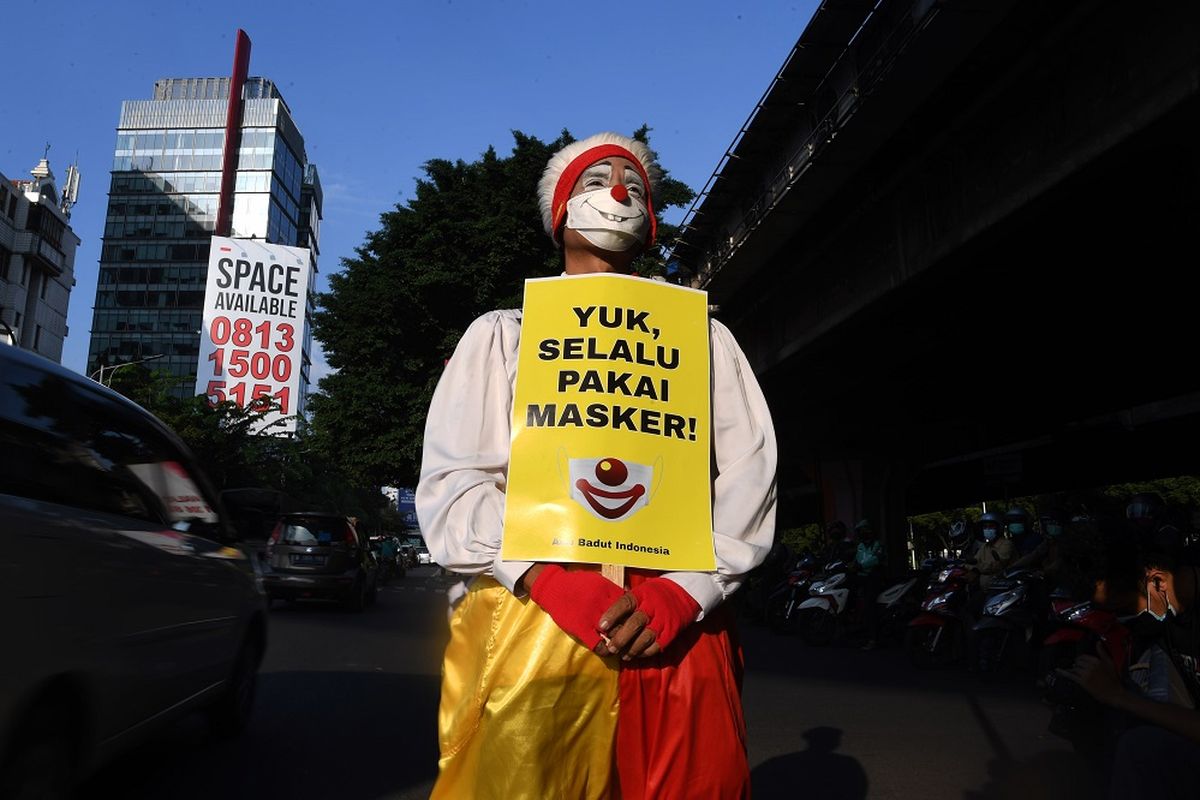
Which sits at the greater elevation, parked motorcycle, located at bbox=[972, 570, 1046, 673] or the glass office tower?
the glass office tower

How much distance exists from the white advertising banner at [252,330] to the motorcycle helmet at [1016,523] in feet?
68.4

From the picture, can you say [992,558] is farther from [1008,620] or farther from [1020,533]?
[1008,620]

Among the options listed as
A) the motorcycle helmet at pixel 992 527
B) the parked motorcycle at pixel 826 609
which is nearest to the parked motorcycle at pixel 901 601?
the parked motorcycle at pixel 826 609

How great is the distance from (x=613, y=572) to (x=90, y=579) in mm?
2027

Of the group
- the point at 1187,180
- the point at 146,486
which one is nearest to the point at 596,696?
the point at 146,486

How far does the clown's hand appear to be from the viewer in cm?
154

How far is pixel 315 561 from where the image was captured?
14758 millimetres

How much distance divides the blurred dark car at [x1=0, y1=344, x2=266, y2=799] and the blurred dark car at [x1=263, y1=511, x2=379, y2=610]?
10.4m

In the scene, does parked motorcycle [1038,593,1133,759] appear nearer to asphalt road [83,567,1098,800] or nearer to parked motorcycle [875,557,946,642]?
asphalt road [83,567,1098,800]

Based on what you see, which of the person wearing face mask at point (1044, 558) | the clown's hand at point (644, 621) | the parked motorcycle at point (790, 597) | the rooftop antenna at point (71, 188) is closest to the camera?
the clown's hand at point (644, 621)

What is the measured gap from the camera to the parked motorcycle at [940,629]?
9242mm

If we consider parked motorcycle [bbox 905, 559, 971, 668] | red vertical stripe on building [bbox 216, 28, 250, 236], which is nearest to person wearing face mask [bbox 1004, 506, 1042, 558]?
parked motorcycle [bbox 905, 559, 971, 668]

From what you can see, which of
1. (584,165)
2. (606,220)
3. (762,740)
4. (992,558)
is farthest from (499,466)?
(992,558)

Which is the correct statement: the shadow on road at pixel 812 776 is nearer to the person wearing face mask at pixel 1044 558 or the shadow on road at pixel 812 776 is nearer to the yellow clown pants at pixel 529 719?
the yellow clown pants at pixel 529 719
